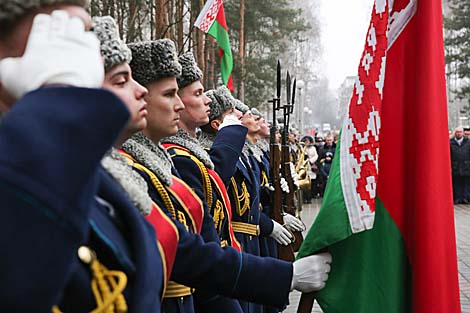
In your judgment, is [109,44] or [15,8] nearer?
[15,8]

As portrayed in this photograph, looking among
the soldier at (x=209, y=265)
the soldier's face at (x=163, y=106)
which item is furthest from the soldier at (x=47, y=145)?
the soldier's face at (x=163, y=106)

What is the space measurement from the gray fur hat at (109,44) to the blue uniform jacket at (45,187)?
Result: 2.83 ft

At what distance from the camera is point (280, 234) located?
17.0 ft

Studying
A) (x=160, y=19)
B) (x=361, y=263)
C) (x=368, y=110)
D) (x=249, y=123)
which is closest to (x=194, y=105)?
(x=368, y=110)

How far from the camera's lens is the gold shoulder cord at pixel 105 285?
1.39m

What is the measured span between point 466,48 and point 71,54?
102ft

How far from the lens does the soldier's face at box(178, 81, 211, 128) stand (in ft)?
12.4

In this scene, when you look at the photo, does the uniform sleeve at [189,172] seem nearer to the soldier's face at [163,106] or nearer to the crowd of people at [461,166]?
the soldier's face at [163,106]

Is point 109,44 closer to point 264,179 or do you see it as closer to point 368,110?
point 368,110

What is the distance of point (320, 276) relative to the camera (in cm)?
250

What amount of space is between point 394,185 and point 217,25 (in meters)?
6.89

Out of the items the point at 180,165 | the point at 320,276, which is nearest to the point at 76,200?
the point at 320,276

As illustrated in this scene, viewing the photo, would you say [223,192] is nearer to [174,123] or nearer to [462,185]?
[174,123]

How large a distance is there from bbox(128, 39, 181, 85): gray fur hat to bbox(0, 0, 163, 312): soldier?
1.56 meters
